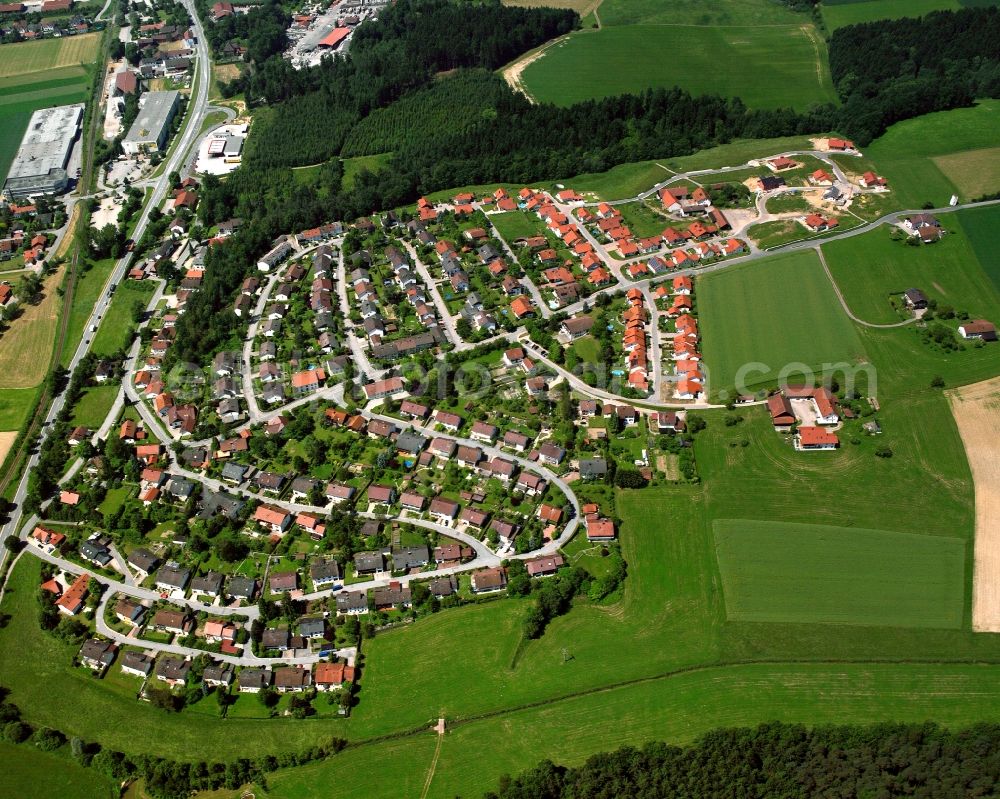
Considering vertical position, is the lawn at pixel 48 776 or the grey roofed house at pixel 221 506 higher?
the grey roofed house at pixel 221 506

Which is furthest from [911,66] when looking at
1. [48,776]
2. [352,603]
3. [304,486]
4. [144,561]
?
[48,776]

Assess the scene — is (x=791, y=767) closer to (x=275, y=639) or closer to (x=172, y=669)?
(x=275, y=639)

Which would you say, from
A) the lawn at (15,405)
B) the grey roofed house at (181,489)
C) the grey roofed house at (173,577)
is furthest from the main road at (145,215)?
the grey roofed house at (173,577)

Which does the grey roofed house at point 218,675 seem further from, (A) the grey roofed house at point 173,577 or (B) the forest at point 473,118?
(B) the forest at point 473,118

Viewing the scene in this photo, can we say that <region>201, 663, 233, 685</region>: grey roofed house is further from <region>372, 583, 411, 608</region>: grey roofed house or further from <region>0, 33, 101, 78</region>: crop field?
<region>0, 33, 101, 78</region>: crop field

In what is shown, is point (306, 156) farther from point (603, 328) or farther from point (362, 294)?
point (603, 328)

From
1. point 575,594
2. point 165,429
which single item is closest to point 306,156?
point 165,429

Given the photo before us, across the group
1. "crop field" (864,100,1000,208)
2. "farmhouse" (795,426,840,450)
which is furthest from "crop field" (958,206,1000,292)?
"farmhouse" (795,426,840,450)
